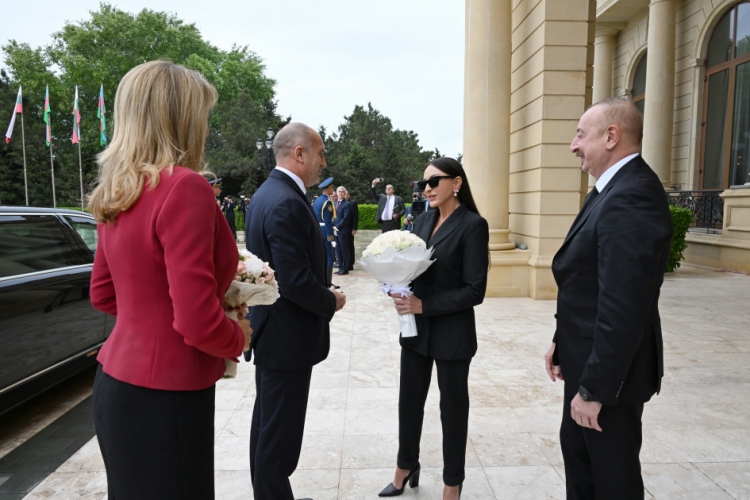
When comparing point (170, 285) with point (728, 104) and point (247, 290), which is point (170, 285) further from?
point (728, 104)

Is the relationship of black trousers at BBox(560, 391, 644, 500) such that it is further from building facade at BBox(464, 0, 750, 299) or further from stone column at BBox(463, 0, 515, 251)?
stone column at BBox(463, 0, 515, 251)

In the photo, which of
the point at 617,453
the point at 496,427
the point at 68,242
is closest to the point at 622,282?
the point at 617,453

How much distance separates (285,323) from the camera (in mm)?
2582

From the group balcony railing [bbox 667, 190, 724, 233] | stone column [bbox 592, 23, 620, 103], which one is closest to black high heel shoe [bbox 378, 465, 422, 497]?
balcony railing [bbox 667, 190, 724, 233]

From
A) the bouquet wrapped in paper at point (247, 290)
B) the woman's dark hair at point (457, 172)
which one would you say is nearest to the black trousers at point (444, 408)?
the woman's dark hair at point (457, 172)

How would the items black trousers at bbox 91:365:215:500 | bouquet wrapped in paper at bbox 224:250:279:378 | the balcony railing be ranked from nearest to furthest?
black trousers at bbox 91:365:215:500, bouquet wrapped in paper at bbox 224:250:279:378, the balcony railing

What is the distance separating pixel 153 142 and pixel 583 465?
2382 millimetres

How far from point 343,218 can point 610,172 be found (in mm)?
10456

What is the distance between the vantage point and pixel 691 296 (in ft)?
30.5

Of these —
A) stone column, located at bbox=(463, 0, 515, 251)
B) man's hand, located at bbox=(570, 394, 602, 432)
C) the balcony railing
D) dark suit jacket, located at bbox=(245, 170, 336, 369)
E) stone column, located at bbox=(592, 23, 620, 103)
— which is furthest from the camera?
stone column, located at bbox=(592, 23, 620, 103)

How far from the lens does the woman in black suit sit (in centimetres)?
284

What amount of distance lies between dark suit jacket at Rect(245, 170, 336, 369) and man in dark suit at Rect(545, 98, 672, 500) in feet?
3.99

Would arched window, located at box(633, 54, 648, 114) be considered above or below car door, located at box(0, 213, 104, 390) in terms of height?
above

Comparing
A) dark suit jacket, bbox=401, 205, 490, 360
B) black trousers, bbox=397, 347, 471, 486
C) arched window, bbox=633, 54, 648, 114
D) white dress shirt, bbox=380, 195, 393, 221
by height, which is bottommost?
black trousers, bbox=397, 347, 471, 486
